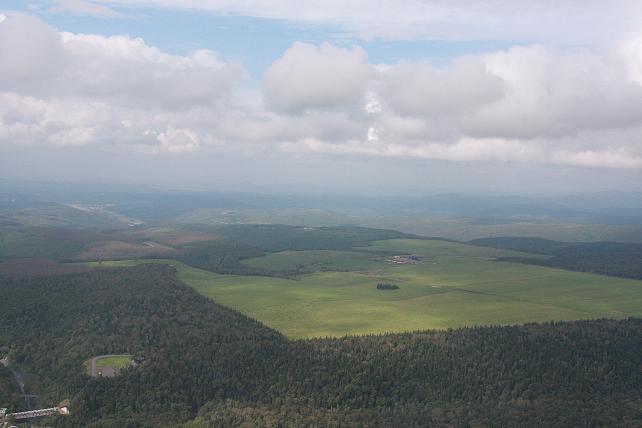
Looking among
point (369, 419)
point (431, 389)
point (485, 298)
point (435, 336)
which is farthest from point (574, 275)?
point (369, 419)

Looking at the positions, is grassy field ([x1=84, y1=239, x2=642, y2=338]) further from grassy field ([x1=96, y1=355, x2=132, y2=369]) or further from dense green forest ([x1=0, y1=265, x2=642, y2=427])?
grassy field ([x1=96, y1=355, x2=132, y2=369])

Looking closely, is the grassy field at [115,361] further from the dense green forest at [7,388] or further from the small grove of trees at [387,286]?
the small grove of trees at [387,286]

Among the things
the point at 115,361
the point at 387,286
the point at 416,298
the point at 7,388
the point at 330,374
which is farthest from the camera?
the point at 387,286

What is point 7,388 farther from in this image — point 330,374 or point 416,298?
point 416,298

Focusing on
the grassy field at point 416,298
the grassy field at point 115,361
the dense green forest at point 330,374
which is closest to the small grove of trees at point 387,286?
the grassy field at point 416,298

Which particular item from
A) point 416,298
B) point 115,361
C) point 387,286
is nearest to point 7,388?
point 115,361

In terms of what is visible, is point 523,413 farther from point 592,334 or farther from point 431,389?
point 592,334

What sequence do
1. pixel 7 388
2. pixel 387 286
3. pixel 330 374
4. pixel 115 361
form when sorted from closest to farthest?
pixel 330 374 → pixel 7 388 → pixel 115 361 → pixel 387 286
